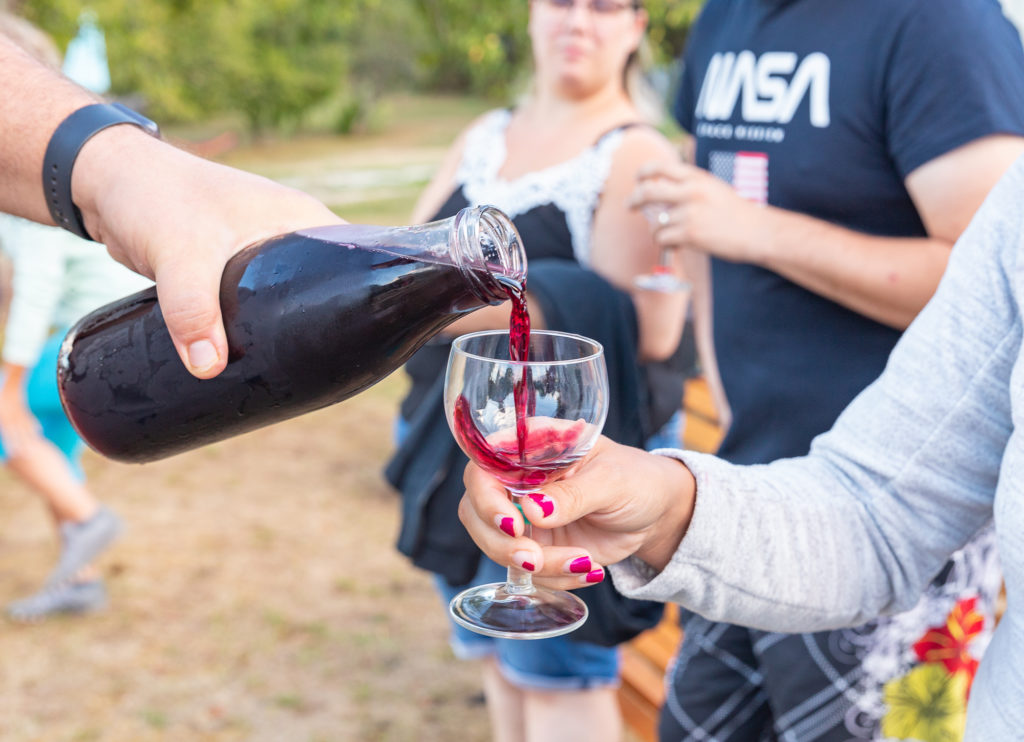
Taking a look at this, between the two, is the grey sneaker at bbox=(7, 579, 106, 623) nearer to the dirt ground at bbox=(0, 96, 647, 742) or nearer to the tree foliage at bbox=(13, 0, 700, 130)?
the dirt ground at bbox=(0, 96, 647, 742)

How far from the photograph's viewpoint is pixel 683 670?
6.33ft

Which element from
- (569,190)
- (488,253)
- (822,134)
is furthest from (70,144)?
(569,190)

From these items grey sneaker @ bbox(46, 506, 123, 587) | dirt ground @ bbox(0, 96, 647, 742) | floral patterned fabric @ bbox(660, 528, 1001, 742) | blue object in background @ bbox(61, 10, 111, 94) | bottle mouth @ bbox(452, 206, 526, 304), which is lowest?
dirt ground @ bbox(0, 96, 647, 742)

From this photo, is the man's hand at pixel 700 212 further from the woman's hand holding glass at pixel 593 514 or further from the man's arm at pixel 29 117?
the man's arm at pixel 29 117

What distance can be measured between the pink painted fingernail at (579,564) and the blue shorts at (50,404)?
3072 millimetres

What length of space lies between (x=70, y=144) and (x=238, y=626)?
10.00 ft

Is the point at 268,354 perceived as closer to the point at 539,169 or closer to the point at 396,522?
the point at 539,169

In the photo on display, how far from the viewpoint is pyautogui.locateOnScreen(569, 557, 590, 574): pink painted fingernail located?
3.63ft

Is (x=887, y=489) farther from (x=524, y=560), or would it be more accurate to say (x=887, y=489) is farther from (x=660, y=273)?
(x=660, y=273)

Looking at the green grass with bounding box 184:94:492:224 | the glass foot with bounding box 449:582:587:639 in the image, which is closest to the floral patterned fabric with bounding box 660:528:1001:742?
the glass foot with bounding box 449:582:587:639

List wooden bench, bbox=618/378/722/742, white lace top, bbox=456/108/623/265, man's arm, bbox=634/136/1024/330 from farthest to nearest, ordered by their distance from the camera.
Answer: wooden bench, bbox=618/378/722/742 → white lace top, bbox=456/108/623/265 → man's arm, bbox=634/136/1024/330

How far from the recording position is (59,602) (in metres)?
3.90

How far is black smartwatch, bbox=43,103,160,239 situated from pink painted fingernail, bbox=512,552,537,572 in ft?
2.20

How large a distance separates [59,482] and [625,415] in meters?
2.66
